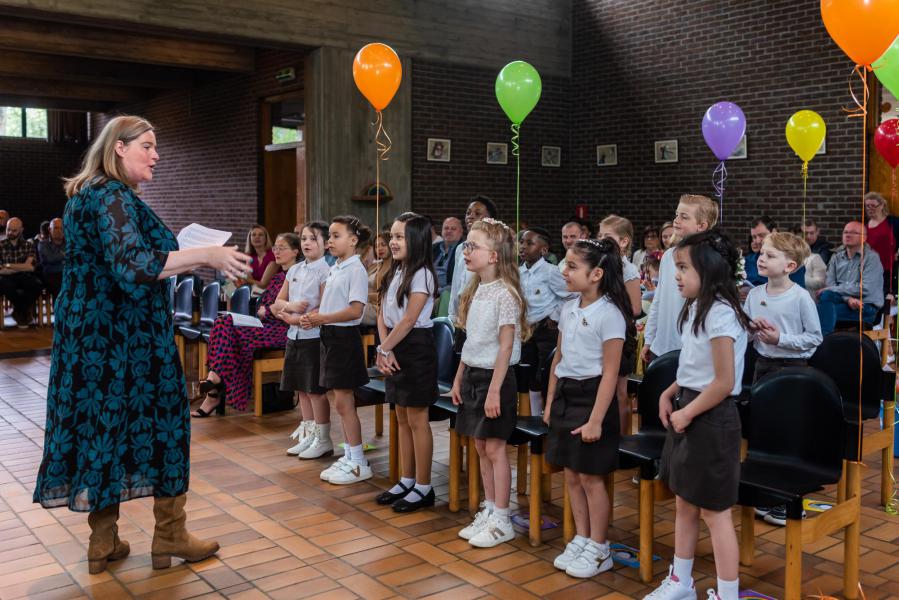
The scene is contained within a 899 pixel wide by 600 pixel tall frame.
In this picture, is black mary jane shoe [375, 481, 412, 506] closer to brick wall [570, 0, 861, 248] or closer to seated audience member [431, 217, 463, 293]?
seated audience member [431, 217, 463, 293]

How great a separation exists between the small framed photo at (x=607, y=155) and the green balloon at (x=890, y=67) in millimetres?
6153

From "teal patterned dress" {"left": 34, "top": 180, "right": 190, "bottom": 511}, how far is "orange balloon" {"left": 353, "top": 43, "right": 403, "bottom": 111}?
138 inches

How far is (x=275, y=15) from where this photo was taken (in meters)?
8.80

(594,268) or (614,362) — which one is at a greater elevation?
(594,268)

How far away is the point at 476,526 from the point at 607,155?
25.9ft

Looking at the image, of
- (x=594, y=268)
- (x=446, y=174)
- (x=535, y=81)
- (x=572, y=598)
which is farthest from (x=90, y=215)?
(x=446, y=174)

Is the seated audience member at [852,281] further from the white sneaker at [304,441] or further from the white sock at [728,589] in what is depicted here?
the white sock at [728,589]

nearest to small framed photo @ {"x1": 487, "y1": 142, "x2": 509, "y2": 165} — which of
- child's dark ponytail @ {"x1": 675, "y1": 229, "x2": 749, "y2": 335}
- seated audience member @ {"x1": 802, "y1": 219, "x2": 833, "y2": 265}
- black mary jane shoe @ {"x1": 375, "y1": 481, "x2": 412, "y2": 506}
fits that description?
seated audience member @ {"x1": 802, "y1": 219, "x2": 833, "y2": 265}

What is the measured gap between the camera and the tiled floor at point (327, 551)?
3104mm

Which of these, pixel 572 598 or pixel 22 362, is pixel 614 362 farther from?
pixel 22 362

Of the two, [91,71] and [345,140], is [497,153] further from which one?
[91,71]

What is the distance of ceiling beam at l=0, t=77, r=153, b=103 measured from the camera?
13289mm

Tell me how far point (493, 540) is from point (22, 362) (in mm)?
6393

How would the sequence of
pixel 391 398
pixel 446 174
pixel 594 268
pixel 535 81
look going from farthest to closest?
1. pixel 446 174
2. pixel 535 81
3. pixel 391 398
4. pixel 594 268
